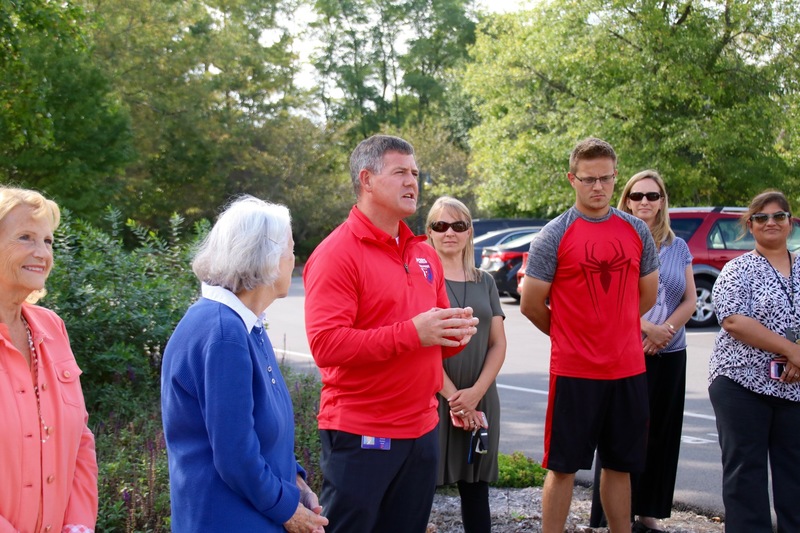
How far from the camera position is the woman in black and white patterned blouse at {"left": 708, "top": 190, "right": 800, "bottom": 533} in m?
4.54

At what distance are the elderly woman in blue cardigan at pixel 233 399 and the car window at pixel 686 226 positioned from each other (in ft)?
45.0

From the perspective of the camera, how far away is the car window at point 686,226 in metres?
15.5

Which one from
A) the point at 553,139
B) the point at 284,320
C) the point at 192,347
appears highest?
the point at 553,139

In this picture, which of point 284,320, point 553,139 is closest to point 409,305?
point 284,320

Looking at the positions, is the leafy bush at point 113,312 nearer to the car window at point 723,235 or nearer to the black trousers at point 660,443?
the black trousers at point 660,443

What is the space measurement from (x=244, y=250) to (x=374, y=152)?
41.6 inches

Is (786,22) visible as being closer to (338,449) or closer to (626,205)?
(626,205)

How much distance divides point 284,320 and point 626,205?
12.7 metres

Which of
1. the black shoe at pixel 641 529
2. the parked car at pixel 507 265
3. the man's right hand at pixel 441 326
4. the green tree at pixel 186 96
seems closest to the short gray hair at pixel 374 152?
the man's right hand at pixel 441 326

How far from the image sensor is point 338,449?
3.55 meters

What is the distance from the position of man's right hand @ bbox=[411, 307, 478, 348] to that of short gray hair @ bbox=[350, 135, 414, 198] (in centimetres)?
71

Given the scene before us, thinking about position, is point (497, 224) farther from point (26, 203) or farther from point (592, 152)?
point (26, 203)

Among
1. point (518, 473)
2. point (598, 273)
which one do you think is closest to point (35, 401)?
point (598, 273)

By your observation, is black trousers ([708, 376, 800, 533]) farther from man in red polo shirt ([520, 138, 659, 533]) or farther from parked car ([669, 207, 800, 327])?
parked car ([669, 207, 800, 327])
